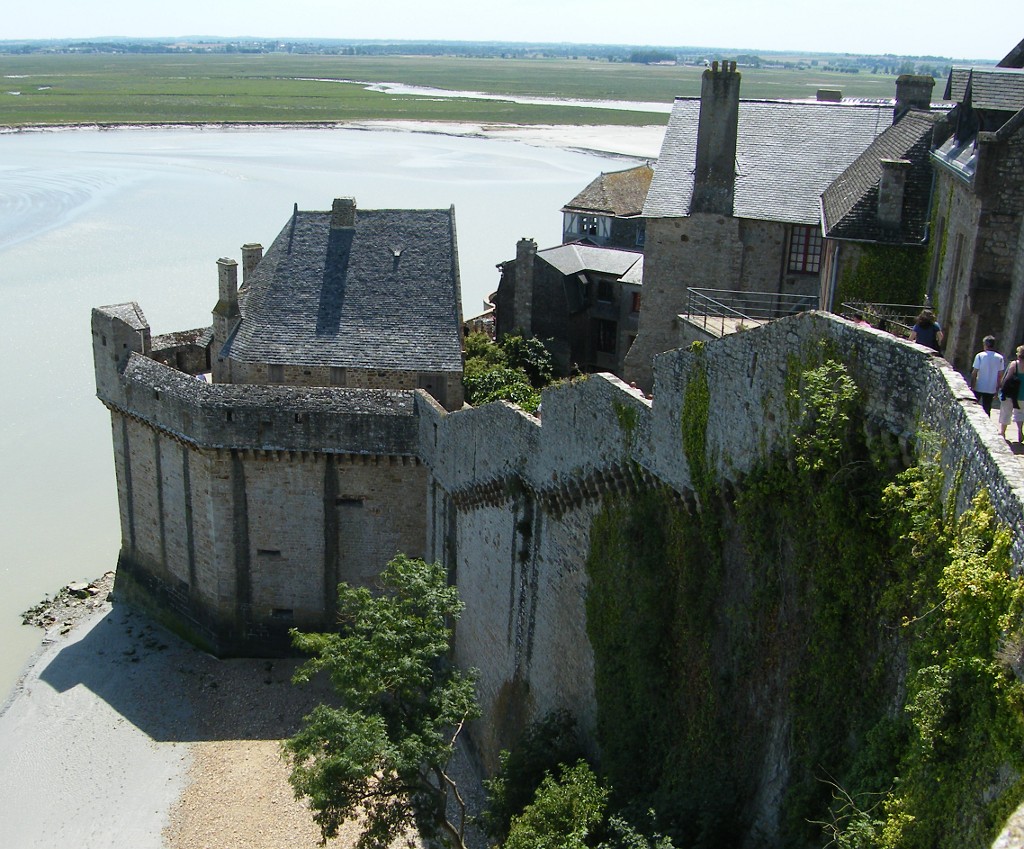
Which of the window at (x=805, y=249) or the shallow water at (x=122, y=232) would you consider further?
the shallow water at (x=122, y=232)

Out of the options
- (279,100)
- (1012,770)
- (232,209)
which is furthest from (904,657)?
(279,100)

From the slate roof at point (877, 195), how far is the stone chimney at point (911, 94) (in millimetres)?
2276

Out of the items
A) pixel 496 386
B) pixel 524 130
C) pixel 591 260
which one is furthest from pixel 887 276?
pixel 524 130

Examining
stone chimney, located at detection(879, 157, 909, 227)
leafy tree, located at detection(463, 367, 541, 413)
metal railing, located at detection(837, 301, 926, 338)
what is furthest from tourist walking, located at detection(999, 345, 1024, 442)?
leafy tree, located at detection(463, 367, 541, 413)

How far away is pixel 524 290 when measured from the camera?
1391 inches

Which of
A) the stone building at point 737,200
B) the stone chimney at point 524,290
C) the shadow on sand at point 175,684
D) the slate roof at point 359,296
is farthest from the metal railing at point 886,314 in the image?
the shadow on sand at point 175,684

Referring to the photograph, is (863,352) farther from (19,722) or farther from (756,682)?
(19,722)

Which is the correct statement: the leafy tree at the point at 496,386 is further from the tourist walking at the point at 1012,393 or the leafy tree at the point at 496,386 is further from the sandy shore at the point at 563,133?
the sandy shore at the point at 563,133

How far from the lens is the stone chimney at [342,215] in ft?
99.7

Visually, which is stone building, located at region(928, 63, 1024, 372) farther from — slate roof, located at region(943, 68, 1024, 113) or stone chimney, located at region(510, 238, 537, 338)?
stone chimney, located at region(510, 238, 537, 338)

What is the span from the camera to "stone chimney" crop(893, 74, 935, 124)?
28.5 meters

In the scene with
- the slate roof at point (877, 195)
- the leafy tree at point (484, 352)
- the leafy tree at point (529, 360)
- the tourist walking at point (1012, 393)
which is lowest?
the leafy tree at point (529, 360)

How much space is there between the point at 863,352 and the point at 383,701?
957 cm

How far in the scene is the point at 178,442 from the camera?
26.0 metres
